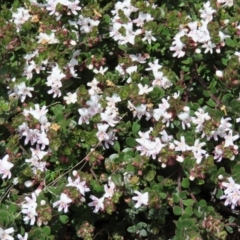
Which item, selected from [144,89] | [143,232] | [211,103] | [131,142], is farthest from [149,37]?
[143,232]

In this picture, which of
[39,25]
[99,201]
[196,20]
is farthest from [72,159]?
[196,20]

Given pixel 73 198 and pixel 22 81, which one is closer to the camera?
pixel 73 198

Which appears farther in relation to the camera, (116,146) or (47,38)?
(47,38)

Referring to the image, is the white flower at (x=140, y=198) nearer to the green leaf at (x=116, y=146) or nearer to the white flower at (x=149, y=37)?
the green leaf at (x=116, y=146)

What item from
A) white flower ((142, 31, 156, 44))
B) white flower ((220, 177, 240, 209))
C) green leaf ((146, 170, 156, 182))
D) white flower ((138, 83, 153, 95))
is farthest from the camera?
white flower ((142, 31, 156, 44))

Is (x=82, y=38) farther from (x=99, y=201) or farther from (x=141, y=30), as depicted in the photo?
(x=99, y=201)

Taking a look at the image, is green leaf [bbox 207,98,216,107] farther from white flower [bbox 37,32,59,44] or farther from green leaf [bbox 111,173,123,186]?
white flower [bbox 37,32,59,44]

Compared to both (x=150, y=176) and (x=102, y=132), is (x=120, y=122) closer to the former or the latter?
(x=102, y=132)

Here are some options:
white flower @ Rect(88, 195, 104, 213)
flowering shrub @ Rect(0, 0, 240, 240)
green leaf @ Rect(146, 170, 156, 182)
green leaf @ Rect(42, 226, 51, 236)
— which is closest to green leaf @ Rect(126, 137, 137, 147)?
flowering shrub @ Rect(0, 0, 240, 240)
